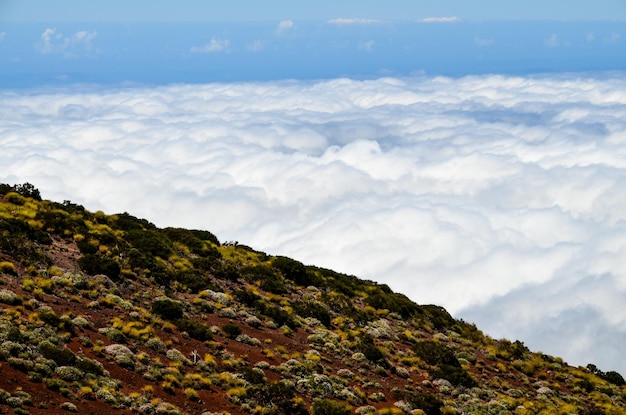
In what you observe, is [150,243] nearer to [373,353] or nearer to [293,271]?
[293,271]

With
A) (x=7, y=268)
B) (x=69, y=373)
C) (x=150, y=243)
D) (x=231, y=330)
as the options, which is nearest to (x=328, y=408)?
(x=231, y=330)

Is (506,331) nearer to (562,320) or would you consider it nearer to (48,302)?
(562,320)

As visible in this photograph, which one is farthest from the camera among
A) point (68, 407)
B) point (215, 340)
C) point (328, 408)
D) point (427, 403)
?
point (215, 340)

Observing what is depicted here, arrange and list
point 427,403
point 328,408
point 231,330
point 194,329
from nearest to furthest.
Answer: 1. point 328,408
2. point 427,403
3. point 194,329
4. point 231,330

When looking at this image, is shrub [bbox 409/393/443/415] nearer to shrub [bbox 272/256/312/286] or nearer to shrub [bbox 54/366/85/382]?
shrub [bbox 54/366/85/382]

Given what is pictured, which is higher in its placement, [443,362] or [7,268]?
[443,362]

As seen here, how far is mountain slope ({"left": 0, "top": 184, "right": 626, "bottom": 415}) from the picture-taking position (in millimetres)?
19188

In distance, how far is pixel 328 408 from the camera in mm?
20656

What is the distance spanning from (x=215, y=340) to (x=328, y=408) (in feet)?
19.1

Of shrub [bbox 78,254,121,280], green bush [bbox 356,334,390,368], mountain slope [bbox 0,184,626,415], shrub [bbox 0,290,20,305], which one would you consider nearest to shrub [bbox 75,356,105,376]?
mountain slope [bbox 0,184,626,415]

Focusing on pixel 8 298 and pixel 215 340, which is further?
pixel 215 340

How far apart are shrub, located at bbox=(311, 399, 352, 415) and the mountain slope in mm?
62

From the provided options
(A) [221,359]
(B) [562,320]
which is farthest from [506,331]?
(A) [221,359]

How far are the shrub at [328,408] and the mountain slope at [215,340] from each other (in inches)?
2.4
